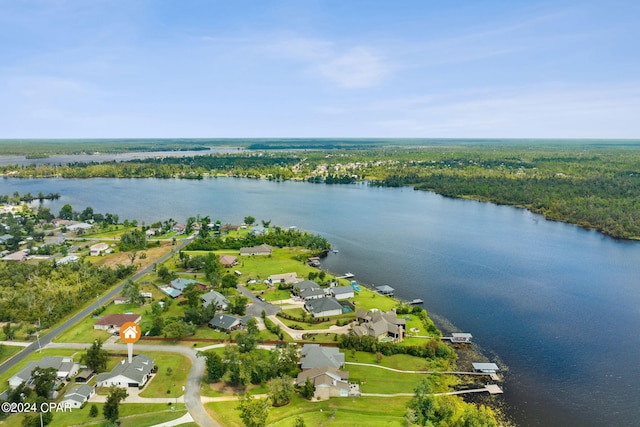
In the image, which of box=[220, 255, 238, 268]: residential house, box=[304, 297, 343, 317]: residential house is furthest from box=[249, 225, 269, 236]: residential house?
box=[304, 297, 343, 317]: residential house

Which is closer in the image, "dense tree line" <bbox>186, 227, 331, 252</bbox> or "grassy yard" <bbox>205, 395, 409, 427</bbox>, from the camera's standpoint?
"grassy yard" <bbox>205, 395, 409, 427</bbox>

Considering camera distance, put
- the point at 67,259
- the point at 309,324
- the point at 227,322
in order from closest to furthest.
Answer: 1. the point at 227,322
2. the point at 309,324
3. the point at 67,259

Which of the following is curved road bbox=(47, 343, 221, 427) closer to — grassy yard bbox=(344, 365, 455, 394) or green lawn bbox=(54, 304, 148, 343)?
green lawn bbox=(54, 304, 148, 343)

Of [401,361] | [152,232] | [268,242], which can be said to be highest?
[152,232]

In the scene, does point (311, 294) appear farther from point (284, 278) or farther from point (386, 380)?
point (386, 380)

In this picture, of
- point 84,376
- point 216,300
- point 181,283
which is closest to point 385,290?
point 216,300

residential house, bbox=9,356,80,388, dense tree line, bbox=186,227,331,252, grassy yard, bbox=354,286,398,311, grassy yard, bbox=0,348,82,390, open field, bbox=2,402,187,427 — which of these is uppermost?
dense tree line, bbox=186,227,331,252

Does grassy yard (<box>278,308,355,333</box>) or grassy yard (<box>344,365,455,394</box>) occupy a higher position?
grassy yard (<box>278,308,355,333</box>)
